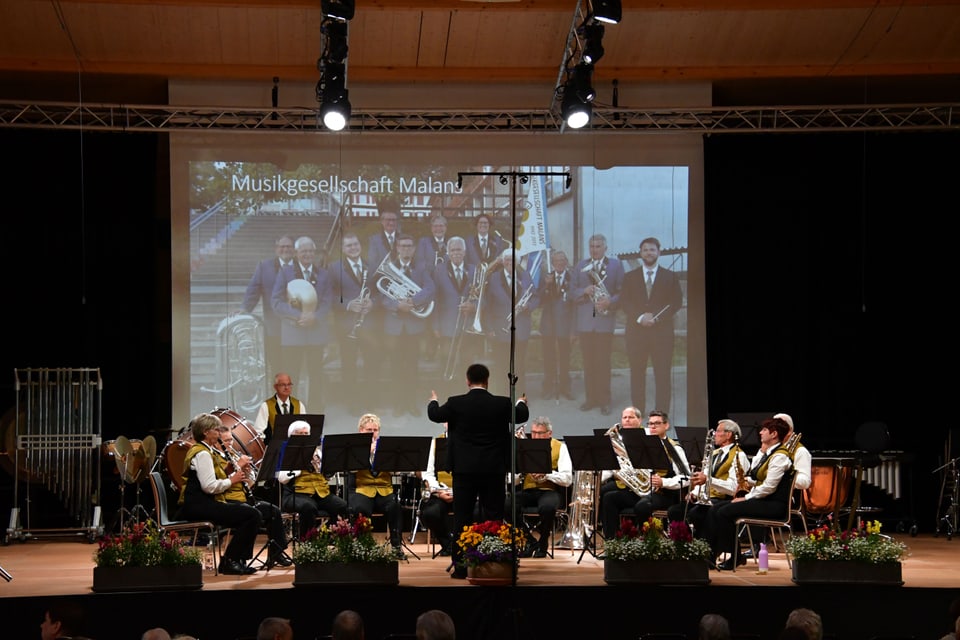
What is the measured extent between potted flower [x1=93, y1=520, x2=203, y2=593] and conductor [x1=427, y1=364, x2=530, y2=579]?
5.65ft

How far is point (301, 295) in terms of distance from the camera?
39.9ft

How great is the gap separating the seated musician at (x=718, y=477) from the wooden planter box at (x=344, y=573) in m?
2.54

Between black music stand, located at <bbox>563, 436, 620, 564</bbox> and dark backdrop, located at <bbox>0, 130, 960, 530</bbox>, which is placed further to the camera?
dark backdrop, located at <bbox>0, 130, 960, 530</bbox>

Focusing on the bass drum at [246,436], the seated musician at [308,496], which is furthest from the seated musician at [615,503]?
the bass drum at [246,436]

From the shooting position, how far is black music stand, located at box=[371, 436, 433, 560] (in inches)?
340

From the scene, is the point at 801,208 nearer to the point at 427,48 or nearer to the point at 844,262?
the point at 844,262

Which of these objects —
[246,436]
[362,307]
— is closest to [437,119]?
[362,307]

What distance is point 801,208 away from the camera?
12.8 metres

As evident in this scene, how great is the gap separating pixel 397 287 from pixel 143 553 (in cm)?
547

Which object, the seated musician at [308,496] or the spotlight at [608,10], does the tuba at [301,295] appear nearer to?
the seated musician at [308,496]

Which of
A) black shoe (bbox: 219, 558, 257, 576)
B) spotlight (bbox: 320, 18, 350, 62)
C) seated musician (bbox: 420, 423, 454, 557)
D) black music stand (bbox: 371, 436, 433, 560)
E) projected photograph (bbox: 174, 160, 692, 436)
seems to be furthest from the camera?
projected photograph (bbox: 174, 160, 692, 436)

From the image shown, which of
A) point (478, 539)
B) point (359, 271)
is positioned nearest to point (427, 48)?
point (359, 271)

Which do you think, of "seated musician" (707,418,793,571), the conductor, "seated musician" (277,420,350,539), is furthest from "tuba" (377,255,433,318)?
"seated musician" (707,418,793,571)

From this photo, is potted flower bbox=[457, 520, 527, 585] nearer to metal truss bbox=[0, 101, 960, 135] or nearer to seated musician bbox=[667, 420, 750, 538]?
seated musician bbox=[667, 420, 750, 538]
